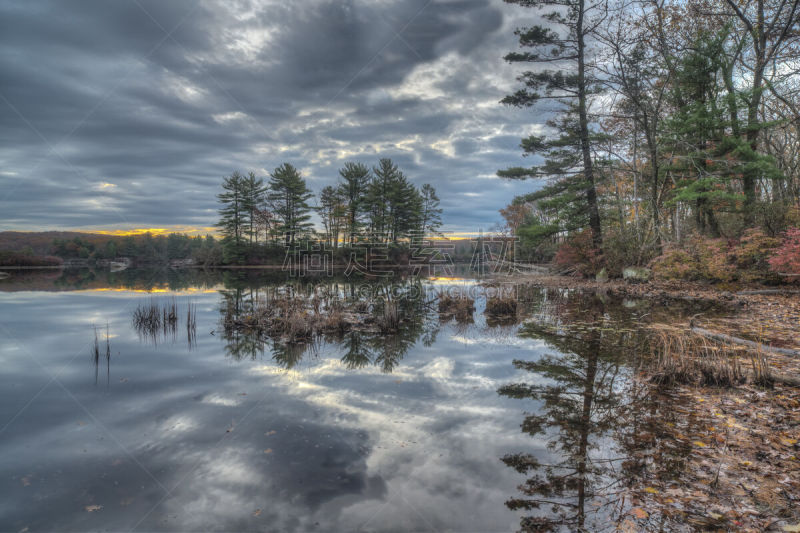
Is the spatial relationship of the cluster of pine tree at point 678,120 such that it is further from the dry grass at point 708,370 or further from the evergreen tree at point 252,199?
the evergreen tree at point 252,199

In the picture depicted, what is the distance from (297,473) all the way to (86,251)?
75927mm

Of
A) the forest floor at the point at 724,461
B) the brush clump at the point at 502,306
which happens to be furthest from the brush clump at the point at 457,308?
the forest floor at the point at 724,461

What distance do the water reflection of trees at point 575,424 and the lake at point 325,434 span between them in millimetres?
20

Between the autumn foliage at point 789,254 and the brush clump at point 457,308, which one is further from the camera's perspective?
the brush clump at point 457,308

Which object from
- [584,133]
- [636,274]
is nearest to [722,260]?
[636,274]

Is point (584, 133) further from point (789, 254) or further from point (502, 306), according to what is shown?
point (502, 306)

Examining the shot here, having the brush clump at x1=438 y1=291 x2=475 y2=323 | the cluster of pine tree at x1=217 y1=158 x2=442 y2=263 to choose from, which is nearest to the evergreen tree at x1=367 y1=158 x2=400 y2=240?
the cluster of pine tree at x1=217 y1=158 x2=442 y2=263

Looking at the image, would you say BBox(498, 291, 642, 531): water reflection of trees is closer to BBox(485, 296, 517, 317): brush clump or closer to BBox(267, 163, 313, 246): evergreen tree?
BBox(485, 296, 517, 317): brush clump

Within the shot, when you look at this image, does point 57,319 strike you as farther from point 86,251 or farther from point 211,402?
point 86,251

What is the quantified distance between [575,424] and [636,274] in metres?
16.9

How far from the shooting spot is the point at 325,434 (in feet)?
14.0

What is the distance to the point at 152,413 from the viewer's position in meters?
4.94

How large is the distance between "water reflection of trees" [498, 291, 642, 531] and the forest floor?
289mm

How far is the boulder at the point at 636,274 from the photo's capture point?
1736 centimetres
